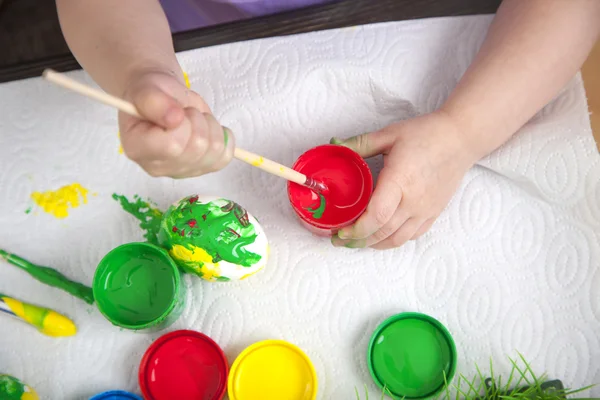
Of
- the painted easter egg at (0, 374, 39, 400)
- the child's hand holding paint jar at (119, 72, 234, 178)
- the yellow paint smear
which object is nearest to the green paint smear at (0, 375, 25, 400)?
the painted easter egg at (0, 374, 39, 400)

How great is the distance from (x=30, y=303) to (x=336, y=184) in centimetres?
45

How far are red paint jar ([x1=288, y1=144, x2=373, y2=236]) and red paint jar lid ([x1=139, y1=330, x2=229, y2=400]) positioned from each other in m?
0.21

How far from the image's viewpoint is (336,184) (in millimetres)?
644

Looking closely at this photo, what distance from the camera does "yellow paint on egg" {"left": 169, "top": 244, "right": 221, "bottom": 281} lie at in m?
0.59

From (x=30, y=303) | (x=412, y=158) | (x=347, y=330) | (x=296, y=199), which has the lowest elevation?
(x=30, y=303)

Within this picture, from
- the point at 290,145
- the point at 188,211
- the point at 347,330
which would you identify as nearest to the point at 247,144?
the point at 290,145

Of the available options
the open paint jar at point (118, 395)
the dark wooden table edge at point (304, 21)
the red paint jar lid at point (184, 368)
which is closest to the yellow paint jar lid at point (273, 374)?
the red paint jar lid at point (184, 368)

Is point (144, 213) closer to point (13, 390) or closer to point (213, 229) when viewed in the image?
point (213, 229)

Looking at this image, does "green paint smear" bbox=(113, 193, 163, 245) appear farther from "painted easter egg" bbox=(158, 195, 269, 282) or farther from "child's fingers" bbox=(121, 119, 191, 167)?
"child's fingers" bbox=(121, 119, 191, 167)

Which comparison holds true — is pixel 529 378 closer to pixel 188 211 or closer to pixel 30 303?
pixel 188 211

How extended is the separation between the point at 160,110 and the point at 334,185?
0.30 meters

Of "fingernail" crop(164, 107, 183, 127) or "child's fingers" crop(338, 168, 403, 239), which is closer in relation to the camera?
"fingernail" crop(164, 107, 183, 127)

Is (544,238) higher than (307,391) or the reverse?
higher

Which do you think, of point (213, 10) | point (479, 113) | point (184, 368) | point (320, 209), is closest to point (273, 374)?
point (184, 368)
